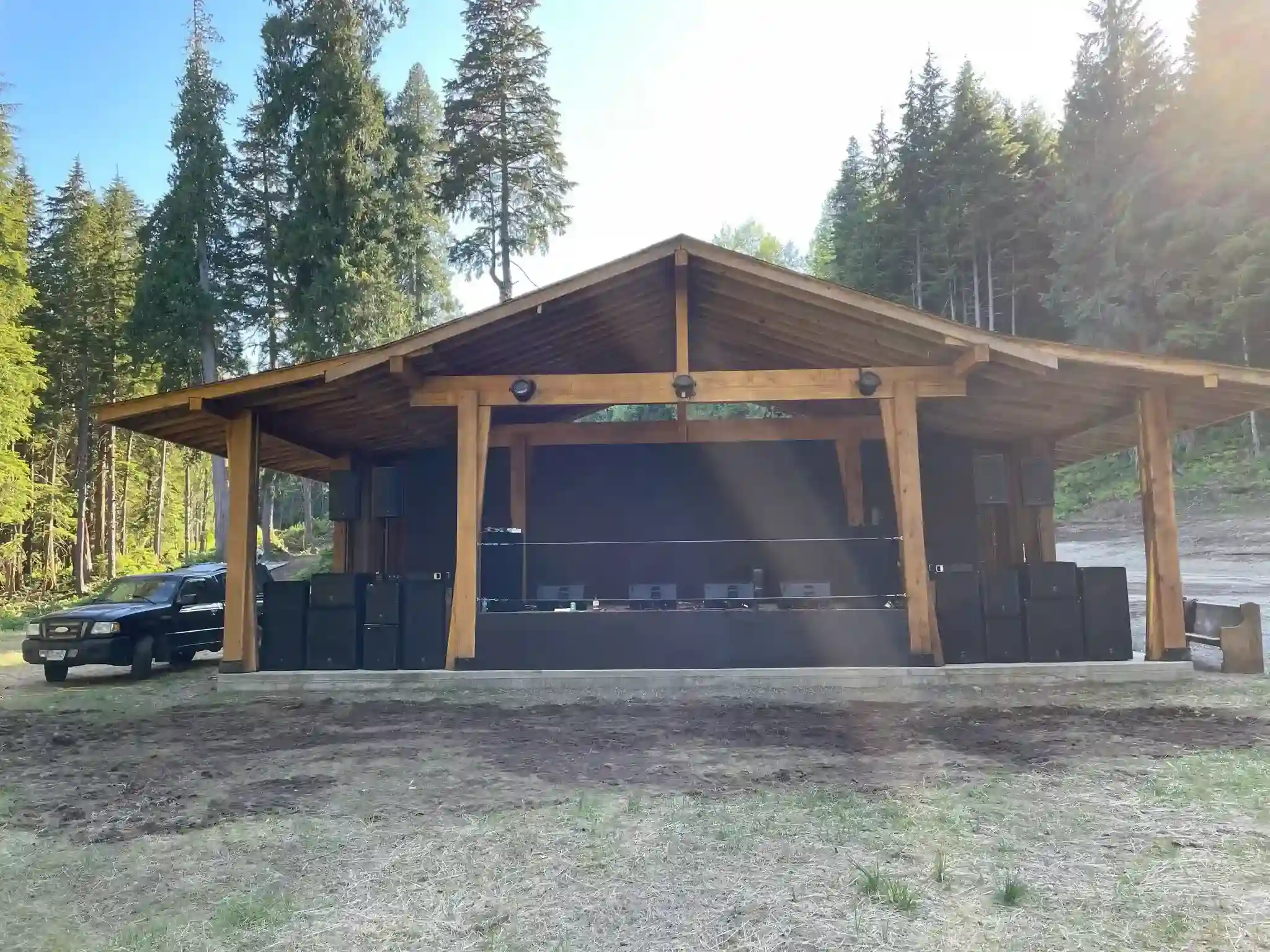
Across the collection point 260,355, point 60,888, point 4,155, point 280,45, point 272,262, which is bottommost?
point 60,888

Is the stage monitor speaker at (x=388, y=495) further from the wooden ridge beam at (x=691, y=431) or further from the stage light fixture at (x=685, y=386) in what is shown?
the stage light fixture at (x=685, y=386)

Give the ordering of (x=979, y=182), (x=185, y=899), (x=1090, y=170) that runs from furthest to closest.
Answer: (x=979, y=182)
(x=1090, y=170)
(x=185, y=899)

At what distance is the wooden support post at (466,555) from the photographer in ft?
25.6

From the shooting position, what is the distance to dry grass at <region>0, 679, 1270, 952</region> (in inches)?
108

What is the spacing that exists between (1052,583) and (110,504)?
1086 inches

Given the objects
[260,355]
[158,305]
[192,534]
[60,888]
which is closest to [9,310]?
[158,305]

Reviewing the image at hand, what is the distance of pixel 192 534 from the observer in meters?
48.2

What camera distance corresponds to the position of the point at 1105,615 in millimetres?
7766

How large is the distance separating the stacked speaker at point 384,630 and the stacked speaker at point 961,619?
490 centimetres

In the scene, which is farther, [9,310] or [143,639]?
[9,310]

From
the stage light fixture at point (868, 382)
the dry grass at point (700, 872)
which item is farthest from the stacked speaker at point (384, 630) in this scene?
the stage light fixture at point (868, 382)

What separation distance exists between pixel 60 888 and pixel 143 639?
264 inches

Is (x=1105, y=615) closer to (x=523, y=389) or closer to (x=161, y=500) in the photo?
(x=523, y=389)

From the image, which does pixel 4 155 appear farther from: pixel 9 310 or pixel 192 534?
pixel 192 534
